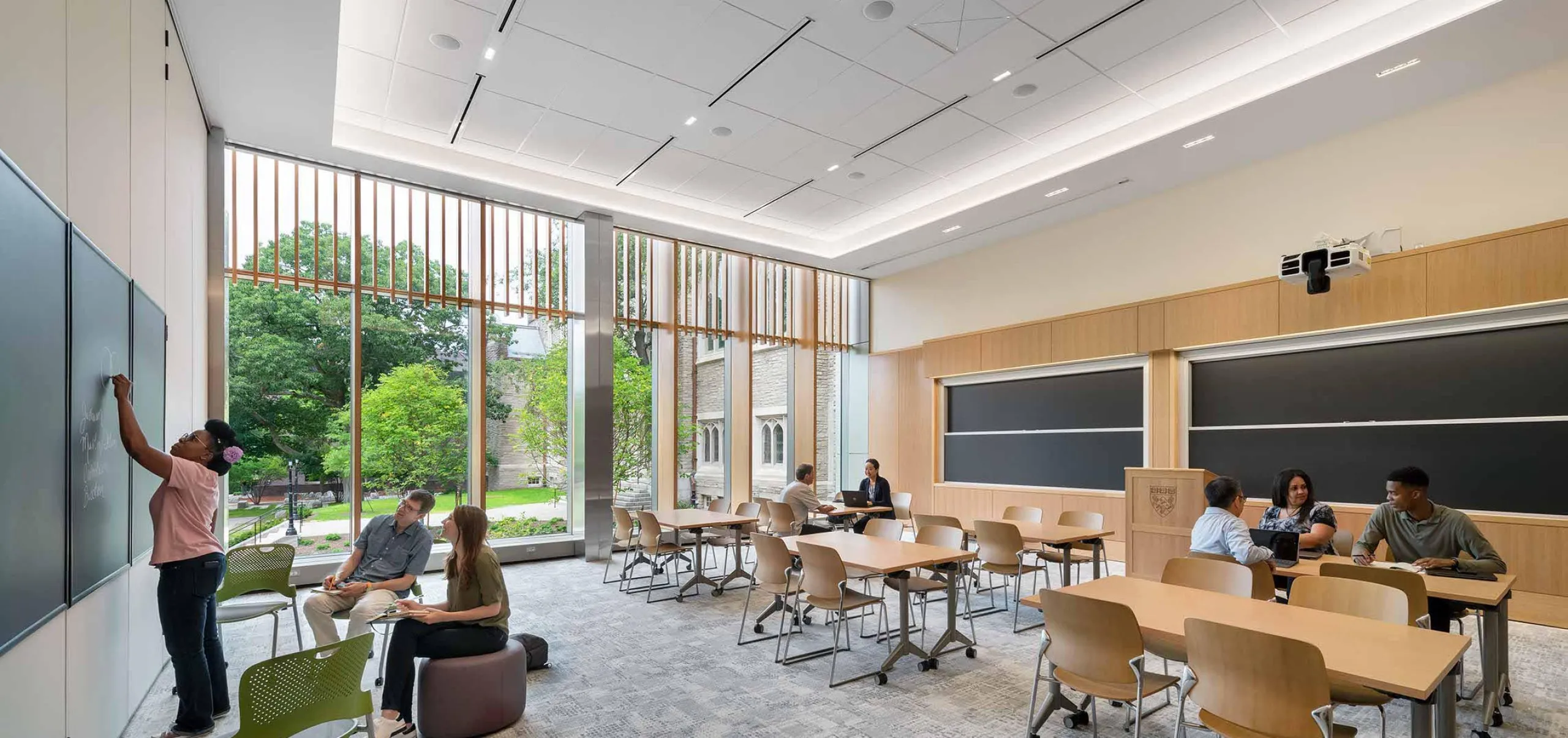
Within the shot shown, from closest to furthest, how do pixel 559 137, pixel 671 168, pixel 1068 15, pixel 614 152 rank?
pixel 1068 15
pixel 559 137
pixel 614 152
pixel 671 168

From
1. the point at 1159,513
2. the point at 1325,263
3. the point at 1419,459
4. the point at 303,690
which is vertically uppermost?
the point at 1325,263

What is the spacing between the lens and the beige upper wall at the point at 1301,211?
584 cm

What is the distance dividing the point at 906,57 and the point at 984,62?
696mm

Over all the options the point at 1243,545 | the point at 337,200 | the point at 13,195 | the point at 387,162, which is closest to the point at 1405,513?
the point at 1243,545

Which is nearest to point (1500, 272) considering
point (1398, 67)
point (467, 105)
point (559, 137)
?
point (1398, 67)

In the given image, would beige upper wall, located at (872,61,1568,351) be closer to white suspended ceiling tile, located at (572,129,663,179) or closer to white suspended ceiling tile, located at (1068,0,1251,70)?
white suspended ceiling tile, located at (1068,0,1251,70)

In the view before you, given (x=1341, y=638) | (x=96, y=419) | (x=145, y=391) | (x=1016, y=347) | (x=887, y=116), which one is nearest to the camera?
(x=1341, y=638)

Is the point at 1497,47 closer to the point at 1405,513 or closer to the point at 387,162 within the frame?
the point at 1405,513

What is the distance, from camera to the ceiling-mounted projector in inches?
240

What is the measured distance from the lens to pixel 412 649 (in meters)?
3.69

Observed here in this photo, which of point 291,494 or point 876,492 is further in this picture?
point 876,492

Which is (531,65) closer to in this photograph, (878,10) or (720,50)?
(720,50)

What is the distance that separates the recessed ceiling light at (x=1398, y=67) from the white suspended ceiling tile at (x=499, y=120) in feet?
24.1

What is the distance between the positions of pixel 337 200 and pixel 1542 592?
11637mm
